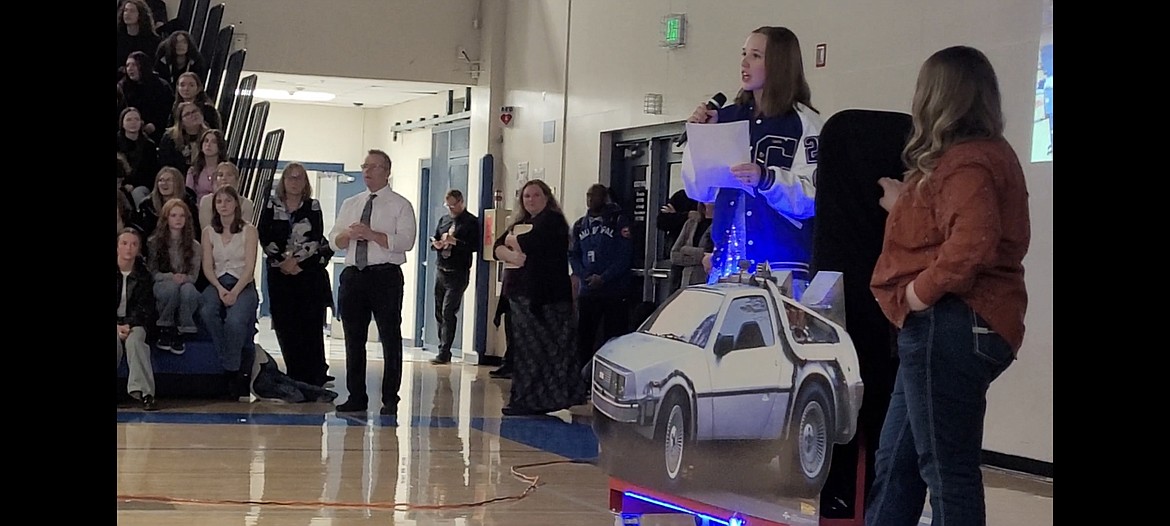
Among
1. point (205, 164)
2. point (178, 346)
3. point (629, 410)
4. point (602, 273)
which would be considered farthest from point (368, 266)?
point (629, 410)

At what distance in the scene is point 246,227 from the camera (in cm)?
834

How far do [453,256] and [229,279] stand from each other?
4522mm

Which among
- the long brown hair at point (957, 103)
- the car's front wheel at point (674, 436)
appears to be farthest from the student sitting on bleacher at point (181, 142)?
the long brown hair at point (957, 103)

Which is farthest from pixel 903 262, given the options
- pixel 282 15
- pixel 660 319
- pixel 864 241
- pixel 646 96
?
pixel 282 15

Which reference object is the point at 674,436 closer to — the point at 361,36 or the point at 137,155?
the point at 137,155

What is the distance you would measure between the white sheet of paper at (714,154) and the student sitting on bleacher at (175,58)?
6471mm

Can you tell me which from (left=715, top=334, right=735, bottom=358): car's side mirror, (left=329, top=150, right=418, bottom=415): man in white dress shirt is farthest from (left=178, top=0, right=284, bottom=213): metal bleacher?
(left=715, top=334, right=735, bottom=358): car's side mirror

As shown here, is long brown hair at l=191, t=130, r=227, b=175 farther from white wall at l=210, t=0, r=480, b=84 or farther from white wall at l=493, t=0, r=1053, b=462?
white wall at l=210, t=0, r=480, b=84

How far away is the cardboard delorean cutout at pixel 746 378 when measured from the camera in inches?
138

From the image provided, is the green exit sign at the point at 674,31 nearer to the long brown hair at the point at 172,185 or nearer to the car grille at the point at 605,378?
the long brown hair at the point at 172,185

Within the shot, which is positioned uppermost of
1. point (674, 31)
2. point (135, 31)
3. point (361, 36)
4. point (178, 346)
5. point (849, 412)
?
point (361, 36)

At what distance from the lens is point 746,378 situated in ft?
12.0

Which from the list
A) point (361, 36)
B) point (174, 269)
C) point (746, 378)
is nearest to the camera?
point (746, 378)
